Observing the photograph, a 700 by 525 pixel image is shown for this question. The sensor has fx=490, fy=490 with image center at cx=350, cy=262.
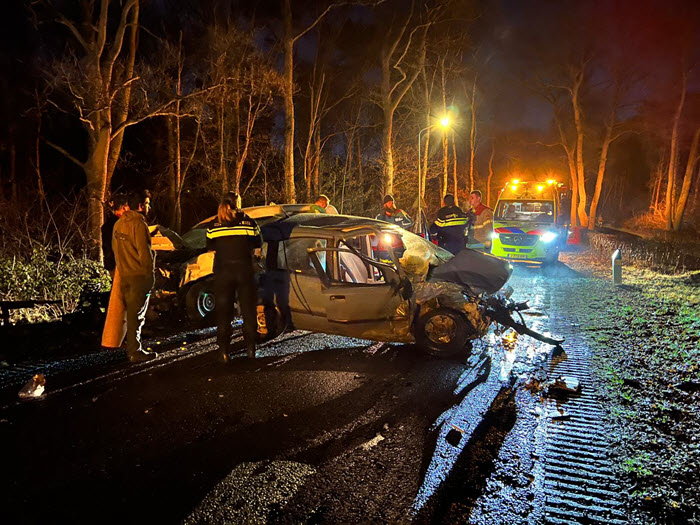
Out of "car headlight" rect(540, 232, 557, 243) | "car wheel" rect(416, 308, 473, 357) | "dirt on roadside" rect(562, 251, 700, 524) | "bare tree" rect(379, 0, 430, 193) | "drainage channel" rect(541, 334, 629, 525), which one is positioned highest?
"bare tree" rect(379, 0, 430, 193)

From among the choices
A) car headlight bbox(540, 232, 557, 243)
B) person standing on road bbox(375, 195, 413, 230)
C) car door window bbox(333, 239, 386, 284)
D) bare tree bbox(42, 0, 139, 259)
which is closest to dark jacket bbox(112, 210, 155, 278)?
car door window bbox(333, 239, 386, 284)

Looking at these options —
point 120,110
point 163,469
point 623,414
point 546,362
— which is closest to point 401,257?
point 546,362

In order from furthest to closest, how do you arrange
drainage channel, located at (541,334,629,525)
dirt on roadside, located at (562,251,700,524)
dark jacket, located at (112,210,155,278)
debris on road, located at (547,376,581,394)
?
1. dark jacket, located at (112,210,155,278)
2. debris on road, located at (547,376,581,394)
3. dirt on roadside, located at (562,251,700,524)
4. drainage channel, located at (541,334,629,525)

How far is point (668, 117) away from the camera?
2923 cm

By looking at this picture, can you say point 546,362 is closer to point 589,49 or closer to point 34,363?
point 34,363

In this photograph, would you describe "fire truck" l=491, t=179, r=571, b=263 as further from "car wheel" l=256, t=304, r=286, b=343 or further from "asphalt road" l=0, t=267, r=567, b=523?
"car wheel" l=256, t=304, r=286, b=343

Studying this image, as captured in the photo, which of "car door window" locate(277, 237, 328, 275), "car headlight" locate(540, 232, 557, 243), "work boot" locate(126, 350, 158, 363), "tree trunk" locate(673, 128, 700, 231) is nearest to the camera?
"work boot" locate(126, 350, 158, 363)

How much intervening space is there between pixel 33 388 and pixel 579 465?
15.5ft

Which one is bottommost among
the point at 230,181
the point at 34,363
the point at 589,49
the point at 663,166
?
the point at 34,363

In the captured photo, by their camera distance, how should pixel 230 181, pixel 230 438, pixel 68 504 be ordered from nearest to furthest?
pixel 68 504, pixel 230 438, pixel 230 181

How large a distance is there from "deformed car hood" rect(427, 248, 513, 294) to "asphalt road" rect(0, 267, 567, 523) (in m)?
0.95

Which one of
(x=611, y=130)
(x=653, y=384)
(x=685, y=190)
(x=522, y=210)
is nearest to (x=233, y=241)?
(x=653, y=384)

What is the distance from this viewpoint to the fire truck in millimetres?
13875

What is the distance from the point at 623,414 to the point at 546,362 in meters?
1.49
